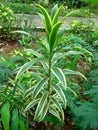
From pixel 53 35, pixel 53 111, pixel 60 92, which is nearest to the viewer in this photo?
pixel 53 35

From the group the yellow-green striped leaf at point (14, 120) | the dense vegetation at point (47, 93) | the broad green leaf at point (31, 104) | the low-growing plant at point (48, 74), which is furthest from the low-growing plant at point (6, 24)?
the yellow-green striped leaf at point (14, 120)

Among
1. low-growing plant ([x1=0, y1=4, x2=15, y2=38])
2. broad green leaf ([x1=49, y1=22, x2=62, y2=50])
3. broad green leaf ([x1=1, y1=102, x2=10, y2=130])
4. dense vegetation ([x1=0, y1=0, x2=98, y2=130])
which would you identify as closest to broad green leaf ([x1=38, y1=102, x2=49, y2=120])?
dense vegetation ([x1=0, y1=0, x2=98, y2=130])

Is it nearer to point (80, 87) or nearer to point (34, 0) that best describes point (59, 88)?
point (80, 87)

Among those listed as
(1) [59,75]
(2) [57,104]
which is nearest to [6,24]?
(2) [57,104]

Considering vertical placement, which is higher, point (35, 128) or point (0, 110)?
point (0, 110)

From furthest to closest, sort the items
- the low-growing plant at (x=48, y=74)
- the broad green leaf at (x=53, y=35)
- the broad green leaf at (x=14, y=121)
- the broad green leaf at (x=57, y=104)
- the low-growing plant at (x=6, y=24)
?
the low-growing plant at (x=6, y=24), the broad green leaf at (x=57, y=104), the broad green leaf at (x=14, y=121), the low-growing plant at (x=48, y=74), the broad green leaf at (x=53, y=35)

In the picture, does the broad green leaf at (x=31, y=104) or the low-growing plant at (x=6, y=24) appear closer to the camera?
the broad green leaf at (x=31, y=104)

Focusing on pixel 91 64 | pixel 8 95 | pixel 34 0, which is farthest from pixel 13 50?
pixel 34 0

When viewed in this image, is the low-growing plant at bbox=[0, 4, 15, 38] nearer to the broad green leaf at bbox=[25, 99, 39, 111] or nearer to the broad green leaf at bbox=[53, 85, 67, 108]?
the broad green leaf at bbox=[25, 99, 39, 111]

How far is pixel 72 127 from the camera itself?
5.36 m

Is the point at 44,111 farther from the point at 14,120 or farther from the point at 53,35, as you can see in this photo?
the point at 53,35

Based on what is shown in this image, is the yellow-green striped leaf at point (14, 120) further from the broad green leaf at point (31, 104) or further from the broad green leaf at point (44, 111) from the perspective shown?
the broad green leaf at point (44, 111)

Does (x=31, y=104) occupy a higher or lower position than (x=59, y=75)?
lower

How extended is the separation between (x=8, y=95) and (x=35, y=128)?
1.87 ft
